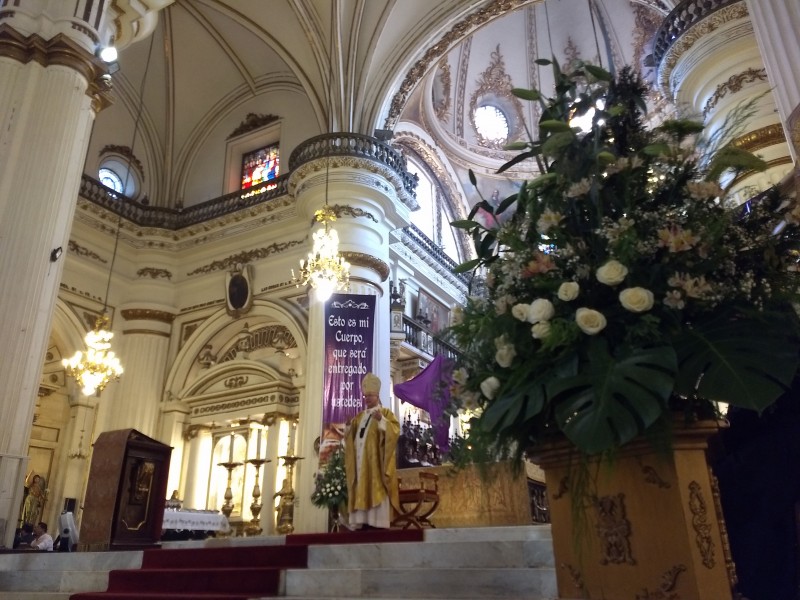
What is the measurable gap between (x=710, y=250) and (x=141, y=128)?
15641 mm

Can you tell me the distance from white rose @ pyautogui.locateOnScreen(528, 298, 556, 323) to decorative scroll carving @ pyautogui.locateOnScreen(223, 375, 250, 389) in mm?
11219

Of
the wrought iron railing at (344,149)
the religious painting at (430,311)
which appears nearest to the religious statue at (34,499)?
the wrought iron railing at (344,149)

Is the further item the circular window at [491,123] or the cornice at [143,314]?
the circular window at [491,123]

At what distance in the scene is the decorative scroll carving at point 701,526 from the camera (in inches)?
60.0

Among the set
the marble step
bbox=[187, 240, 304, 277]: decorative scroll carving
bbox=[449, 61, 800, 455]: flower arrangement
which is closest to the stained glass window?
bbox=[187, 240, 304, 277]: decorative scroll carving

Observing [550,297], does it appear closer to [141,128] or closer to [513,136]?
[141,128]

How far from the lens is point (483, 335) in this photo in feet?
6.49

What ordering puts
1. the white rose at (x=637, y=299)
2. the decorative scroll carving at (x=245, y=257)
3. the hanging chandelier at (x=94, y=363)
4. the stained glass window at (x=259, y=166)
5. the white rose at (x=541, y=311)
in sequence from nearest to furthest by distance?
the white rose at (x=637, y=299), the white rose at (x=541, y=311), the hanging chandelier at (x=94, y=363), the decorative scroll carving at (x=245, y=257), the stained glass window at (x=259, y=166)

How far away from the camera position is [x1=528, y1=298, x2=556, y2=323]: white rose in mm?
1767

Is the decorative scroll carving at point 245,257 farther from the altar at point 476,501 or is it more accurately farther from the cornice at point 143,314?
the altar at point 476,501

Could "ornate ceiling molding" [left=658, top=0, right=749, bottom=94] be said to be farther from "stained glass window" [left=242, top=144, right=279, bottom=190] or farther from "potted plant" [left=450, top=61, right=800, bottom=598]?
"stained glass window" [left=242, top=144, right=279, bottom=190]

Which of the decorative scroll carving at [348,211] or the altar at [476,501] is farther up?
the decorative scroll carving at [348,211]

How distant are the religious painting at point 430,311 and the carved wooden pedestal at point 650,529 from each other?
496 inches

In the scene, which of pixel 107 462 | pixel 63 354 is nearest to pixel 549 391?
pixel 107 462
